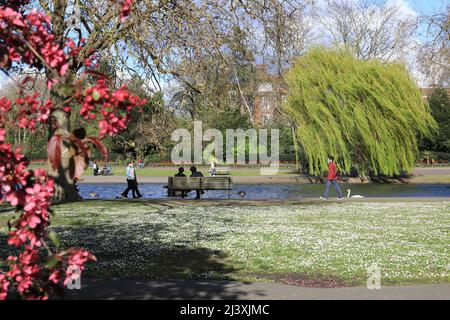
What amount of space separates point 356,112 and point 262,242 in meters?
31.9

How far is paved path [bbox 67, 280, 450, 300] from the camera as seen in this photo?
7273mm

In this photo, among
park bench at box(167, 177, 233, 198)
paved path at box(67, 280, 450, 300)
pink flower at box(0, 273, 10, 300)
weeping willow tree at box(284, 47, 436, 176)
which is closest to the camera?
pink flower at box(0, 273, 10, 300)

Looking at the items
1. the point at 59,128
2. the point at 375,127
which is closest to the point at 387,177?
the point at 375,127

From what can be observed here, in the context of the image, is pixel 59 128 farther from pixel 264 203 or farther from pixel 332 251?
pixel 264 203

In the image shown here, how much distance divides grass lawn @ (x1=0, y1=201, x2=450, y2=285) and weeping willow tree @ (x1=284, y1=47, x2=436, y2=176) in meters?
23.1

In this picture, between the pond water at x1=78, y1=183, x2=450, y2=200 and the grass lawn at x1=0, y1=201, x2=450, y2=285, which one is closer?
the grass lawn at x1=0, y1=201, x2=450, y2=285

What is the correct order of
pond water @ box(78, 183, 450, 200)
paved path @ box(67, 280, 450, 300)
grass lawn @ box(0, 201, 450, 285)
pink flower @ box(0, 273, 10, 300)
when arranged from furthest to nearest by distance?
pond water @ box(78, 183, 450, 200)
grass lawn @ box(0, 201, 450, 285)
paved path @ box(67, 280, 450, 300)
pink flower @ box(0, 273, 10, 300)

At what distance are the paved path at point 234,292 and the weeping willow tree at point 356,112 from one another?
34.9 m

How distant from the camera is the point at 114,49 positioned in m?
19.0

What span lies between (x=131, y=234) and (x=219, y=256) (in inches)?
136

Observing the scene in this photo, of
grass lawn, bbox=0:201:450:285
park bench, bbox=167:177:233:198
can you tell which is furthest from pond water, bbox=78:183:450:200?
grass lawn, bbox=0:201:450:285

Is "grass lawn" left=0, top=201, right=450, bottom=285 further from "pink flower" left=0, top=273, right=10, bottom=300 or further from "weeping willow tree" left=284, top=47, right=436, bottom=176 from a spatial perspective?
"weeping willow tree" left=284, top=47, right=436, bottom=176

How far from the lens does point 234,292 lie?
7566 mm

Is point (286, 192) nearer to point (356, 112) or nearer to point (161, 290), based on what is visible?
point (356, 112)
